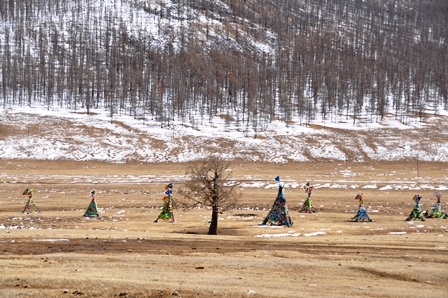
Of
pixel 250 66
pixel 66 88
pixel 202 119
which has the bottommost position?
pixel 202 119

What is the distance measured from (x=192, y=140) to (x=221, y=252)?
93.5 meters

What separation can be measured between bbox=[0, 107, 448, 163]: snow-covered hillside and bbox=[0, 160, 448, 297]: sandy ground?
48.2 metres

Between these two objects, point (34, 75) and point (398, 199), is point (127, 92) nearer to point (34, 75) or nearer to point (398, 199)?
point (34, 75)

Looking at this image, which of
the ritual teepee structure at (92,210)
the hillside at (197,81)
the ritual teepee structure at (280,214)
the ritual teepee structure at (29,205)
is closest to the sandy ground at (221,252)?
the ritual teepee structure at (92,210)

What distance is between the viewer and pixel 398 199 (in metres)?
52.2

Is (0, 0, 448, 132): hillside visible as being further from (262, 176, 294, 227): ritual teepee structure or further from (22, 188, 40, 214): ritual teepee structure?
(262, 176, 294, 227): ritual teepee structure

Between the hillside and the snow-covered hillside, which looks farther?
the hillside

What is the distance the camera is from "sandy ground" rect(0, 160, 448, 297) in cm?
1284

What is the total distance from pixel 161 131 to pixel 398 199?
245 feet

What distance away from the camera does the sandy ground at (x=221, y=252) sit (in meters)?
12.8

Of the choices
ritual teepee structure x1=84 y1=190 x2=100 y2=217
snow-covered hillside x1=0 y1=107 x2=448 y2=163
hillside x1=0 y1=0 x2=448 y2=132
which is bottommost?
ritual teepee structure x1=84 y1=190 x2=100 y2=217

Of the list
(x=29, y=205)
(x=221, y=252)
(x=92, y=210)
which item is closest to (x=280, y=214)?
(x=92, y=210)

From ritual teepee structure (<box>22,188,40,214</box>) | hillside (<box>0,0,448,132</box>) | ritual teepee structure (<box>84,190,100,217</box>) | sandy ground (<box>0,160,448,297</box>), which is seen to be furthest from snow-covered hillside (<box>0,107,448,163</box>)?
ritual teepee structure (<box>84,190,100,217</box>)

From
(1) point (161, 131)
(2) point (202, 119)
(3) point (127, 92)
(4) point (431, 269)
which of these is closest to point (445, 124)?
(2) point (202, 119)
